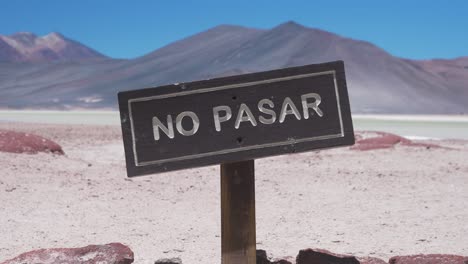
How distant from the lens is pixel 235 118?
9.48ft

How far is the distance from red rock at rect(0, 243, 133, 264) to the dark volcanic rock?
3.01ft

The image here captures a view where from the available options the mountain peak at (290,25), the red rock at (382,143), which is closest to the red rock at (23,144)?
the red rock at (382,143)

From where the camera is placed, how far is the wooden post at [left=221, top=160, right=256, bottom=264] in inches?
116

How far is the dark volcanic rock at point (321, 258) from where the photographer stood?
11.3 ft

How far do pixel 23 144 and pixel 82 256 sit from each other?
6.34 m

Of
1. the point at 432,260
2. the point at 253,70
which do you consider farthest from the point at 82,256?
the point at 253,70

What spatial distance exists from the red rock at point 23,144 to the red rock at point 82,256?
19.1ft

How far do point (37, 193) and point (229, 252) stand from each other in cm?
438

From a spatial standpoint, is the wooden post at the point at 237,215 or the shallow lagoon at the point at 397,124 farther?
the shallow lagoon at the point at 397,124

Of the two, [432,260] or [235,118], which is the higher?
[235,118]

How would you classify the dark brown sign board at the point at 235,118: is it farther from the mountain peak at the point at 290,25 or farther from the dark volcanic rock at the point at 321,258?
the mountain peak at the point at 290,25

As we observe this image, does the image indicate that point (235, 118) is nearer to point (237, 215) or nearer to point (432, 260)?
point (237, 215)

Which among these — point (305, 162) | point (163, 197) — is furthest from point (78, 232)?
point (305, 162)

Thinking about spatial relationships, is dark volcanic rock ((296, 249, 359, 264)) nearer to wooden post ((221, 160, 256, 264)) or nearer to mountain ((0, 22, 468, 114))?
wooden post ((221, 160, 256, 264))
